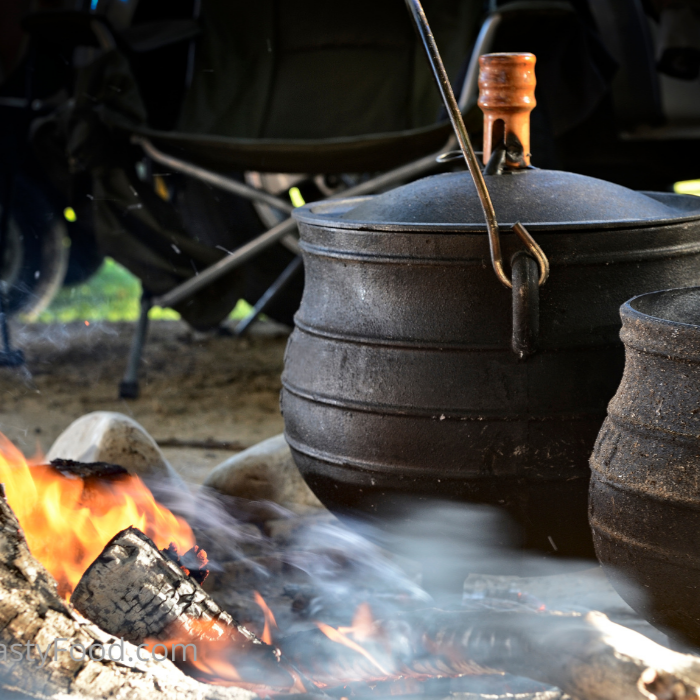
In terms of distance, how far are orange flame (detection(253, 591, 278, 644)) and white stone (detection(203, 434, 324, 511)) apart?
55 centimetres

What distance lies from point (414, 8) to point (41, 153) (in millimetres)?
2649

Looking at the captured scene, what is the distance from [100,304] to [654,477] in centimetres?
431

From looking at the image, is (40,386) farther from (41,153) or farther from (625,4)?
(625,4)

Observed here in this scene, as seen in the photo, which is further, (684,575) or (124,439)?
(124,439)

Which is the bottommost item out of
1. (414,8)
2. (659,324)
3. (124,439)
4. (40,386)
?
(40,386)

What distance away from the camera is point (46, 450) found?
3023 millimetres

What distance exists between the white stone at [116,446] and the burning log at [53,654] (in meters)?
0.94

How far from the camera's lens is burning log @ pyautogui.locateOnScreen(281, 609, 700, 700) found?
133cm

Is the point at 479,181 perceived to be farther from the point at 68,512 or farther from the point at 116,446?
the point at 116,446

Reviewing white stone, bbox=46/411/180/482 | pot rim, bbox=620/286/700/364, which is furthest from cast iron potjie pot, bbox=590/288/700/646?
white stone, bbox=46/411/180/482

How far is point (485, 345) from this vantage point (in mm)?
1602

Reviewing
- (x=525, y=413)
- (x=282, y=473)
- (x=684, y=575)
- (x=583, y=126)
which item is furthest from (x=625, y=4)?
(x=684, y=575)

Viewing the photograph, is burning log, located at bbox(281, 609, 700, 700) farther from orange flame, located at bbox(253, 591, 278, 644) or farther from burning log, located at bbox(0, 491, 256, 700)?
burning log, located at bbox(0, 491, 256, 700)

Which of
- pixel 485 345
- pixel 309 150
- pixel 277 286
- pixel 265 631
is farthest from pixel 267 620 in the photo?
pixel 277 286
